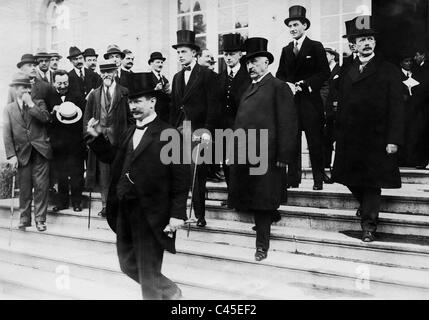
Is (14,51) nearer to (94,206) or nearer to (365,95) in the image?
(94,206)

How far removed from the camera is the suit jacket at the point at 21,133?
5984mm

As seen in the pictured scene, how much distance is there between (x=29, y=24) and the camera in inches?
422

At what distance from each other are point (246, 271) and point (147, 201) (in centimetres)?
138

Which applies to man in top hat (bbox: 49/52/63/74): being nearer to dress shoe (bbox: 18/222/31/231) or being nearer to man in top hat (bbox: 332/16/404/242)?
dress shoe (bbox: 18/222/31/231)

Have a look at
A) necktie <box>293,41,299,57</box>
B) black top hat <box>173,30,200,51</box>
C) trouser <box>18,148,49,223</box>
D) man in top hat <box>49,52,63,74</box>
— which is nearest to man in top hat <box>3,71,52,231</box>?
trouser <box>18,148,49,223</box>

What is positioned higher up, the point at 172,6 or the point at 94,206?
the point at 172,6

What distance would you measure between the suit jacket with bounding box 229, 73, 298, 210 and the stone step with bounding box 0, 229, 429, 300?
1.76ft

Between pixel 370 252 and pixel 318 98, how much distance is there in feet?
6.24

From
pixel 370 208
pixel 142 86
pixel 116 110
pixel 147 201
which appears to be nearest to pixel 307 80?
pixel 370 208

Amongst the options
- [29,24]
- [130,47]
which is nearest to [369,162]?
[130,47]

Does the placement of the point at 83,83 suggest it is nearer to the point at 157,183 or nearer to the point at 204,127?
the point at 204,127

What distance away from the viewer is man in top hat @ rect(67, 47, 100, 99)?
6.69m

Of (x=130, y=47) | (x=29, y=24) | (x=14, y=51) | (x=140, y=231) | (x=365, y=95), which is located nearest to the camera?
(x=140, y=231)

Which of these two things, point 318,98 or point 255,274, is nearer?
point 255,274
